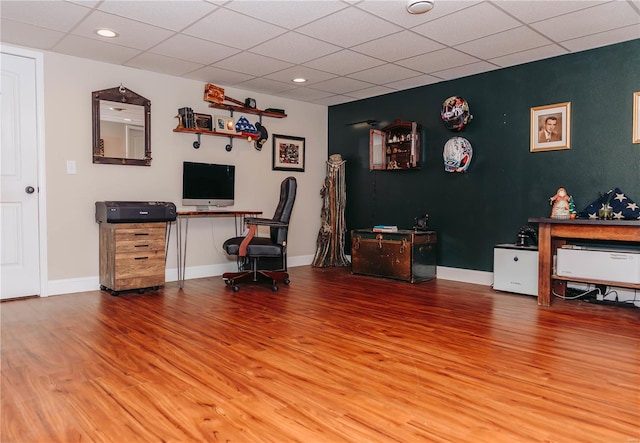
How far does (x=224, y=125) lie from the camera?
5578 mm

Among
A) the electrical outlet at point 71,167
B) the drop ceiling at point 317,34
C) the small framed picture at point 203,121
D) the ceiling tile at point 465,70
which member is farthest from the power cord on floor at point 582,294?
the electrical outlet at point 71,167

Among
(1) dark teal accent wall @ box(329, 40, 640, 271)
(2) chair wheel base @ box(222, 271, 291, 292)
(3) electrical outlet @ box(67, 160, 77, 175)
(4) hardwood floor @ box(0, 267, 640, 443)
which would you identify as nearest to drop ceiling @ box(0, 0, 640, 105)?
(1) dark teal accent wall @ box(329, 40, 640, 271)

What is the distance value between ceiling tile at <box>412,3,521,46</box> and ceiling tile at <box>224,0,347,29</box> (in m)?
0.87

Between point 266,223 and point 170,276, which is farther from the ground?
point 266,223

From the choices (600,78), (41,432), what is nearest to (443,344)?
(41,432)

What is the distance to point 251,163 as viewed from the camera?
6062 millimetres

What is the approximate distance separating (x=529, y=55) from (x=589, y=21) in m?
0.89

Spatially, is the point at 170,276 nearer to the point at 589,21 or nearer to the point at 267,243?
the point at 267,243

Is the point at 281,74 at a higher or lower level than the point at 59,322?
higher

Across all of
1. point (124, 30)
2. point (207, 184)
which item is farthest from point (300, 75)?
point (124, 30)

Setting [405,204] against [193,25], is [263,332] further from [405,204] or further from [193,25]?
[405,204]

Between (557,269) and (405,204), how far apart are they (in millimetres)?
2249

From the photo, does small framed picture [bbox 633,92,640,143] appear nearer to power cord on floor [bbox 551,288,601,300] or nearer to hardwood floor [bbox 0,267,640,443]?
power cord on floor [bbox 551,288,601,300]

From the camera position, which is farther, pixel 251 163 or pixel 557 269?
pixel 251 163
